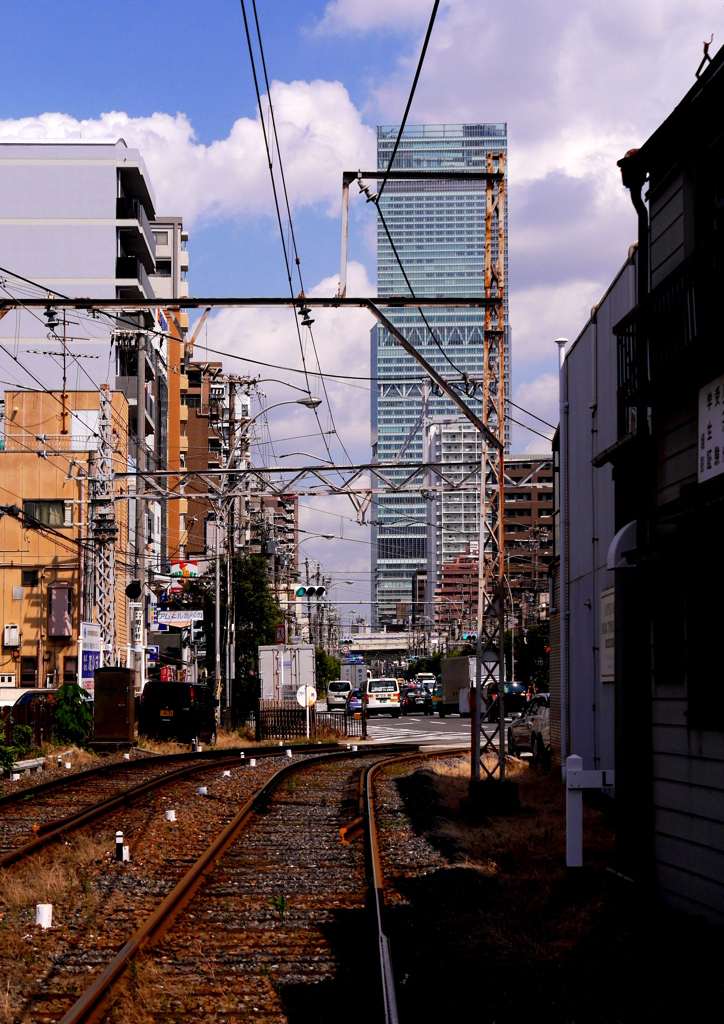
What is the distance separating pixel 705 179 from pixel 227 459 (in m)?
35.1

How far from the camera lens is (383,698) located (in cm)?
6588

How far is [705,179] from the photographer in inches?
354

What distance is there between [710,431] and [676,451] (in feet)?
3.27

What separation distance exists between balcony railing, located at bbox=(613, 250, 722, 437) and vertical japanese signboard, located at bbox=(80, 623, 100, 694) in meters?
26.1

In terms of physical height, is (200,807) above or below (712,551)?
below

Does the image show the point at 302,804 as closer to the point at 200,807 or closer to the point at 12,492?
the point at 200,807

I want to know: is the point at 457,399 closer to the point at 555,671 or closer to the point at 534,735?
the point at 555,671

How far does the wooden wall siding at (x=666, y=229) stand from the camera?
9391mm

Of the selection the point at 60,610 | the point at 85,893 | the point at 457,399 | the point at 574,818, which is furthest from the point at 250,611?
the point at 574,818

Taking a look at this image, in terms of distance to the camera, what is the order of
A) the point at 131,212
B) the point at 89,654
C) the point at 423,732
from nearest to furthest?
the point at 89,654 < the point at 423,732 < the point at 131,212

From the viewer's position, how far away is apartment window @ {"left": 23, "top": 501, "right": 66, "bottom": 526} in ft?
167

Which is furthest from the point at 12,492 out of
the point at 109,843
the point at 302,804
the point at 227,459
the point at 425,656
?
the point at 425,656

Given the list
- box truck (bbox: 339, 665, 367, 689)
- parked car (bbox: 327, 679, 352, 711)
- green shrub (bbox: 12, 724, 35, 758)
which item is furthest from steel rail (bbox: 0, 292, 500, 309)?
box truck (bbox: 339, 665, 367, 689)

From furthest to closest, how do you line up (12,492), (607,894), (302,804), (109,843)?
(12,492), (302,804), (109,843), (607,894)
